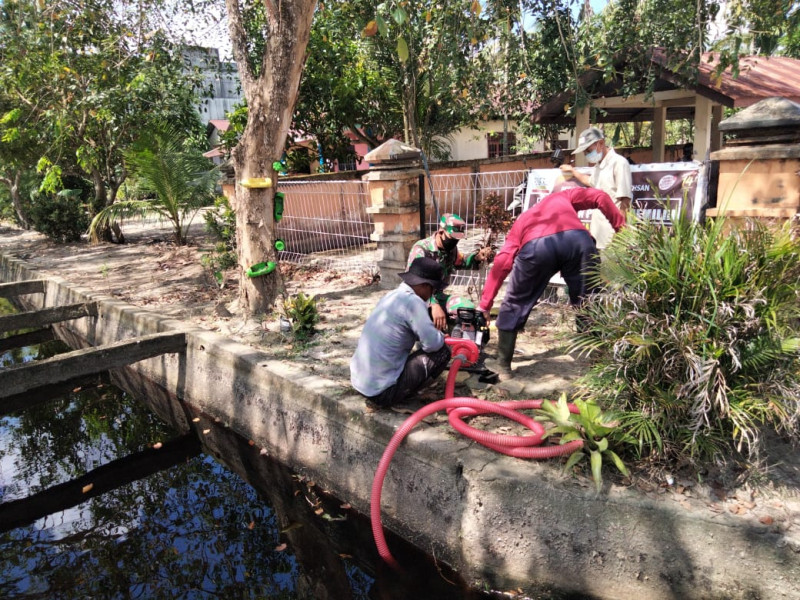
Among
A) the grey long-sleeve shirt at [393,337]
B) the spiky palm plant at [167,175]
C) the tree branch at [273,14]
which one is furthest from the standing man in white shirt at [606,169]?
the spiky palm plant at [167,175]

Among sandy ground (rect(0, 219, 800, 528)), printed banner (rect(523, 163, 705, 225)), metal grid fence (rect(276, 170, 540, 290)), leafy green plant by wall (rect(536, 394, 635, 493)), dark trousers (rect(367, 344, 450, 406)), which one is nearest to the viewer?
sandy ground (rect(0, 219, 800, 528))

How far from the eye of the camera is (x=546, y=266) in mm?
3889

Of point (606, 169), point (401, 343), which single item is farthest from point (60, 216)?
point (606, 169)

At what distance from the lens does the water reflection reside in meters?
3.42

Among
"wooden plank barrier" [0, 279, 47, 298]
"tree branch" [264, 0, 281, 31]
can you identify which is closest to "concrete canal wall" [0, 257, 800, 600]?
"tree branch" [264, 0, 281, 31]

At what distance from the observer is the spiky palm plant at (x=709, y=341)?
274 cm

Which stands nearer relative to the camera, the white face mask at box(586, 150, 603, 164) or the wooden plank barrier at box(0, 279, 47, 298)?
the white face mask at box(586, 150, 603, 164)

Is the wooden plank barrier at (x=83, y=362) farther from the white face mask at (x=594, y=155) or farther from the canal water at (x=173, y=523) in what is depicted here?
the white face mask at (x=594, y=155)

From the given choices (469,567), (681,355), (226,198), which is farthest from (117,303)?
(681,355)

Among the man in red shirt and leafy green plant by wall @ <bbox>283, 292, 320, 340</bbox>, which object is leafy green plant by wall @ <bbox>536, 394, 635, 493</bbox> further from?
leafy green plant by wall @ <bbox>283, 292, 320, 340</bbox>

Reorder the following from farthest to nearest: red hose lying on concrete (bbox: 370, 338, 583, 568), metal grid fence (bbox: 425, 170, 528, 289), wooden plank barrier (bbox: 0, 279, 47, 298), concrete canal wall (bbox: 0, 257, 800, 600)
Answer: wooden plank barrier (bbox: 0, 279, 47, 298) → metal grid fence (bbox: 425, 170, 528, 289) → red hose lying on concrete (bbox: 370, 338, 583, 568) → concrete canal wall (bbox: 0, 257, 800, 600)

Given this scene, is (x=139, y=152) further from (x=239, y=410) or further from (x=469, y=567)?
(x=469, y=567)

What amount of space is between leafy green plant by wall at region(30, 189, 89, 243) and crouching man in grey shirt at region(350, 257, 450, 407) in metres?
13.3

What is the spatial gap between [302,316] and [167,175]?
634 centimetres
